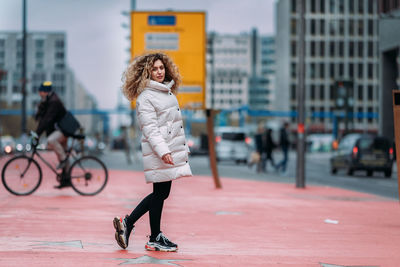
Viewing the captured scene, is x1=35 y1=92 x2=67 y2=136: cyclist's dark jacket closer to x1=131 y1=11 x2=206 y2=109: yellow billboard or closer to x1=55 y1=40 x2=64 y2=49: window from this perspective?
x1=131 y1=11 x2=206 y2=109: yellow billboard

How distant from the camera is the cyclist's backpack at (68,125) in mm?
11992

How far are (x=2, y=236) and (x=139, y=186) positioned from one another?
8750 millimetres

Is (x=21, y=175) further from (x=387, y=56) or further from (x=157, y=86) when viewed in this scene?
(x=387, y=56)

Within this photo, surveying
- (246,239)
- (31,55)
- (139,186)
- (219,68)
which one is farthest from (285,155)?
(219,68)

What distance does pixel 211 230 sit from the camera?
7871 mm

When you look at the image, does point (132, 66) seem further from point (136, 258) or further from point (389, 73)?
point (389, 73)

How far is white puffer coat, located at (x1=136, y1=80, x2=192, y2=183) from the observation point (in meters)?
5.93

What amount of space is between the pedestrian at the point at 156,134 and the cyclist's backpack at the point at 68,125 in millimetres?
5987

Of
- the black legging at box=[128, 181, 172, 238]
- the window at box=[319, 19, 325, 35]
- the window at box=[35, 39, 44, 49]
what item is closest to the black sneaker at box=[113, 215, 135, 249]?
the black legging at box=[128, 181, 172, 238]

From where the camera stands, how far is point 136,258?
220 inches

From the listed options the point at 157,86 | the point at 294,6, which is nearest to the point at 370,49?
the point at 294,6

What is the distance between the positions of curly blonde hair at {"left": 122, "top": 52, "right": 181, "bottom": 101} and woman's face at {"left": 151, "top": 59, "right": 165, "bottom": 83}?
0.03 meters

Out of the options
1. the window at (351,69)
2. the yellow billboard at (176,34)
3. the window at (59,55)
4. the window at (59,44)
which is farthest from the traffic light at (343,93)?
the window at (59,44)

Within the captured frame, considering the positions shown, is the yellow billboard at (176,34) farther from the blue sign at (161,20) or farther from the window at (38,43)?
the window at (38,43)
